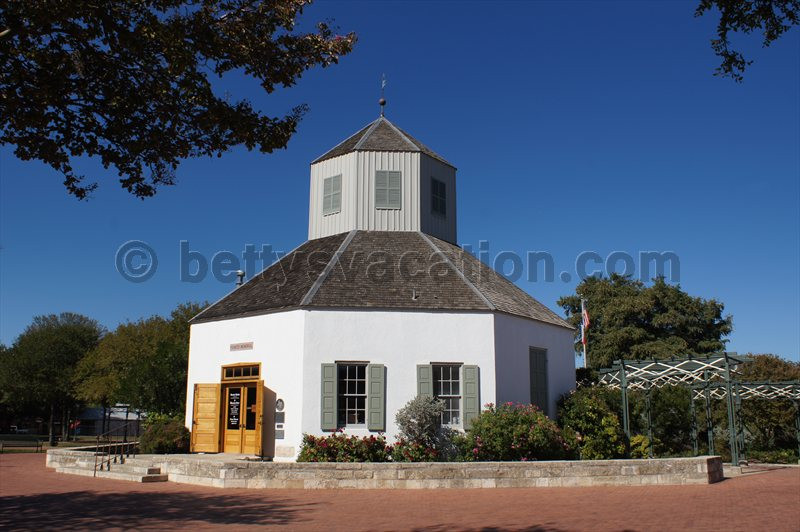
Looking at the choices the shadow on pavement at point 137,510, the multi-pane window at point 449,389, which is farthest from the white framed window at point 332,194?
the shadow on pavement at point 137,510

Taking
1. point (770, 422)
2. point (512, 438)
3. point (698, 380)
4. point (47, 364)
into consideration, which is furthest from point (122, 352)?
point (770, 422)

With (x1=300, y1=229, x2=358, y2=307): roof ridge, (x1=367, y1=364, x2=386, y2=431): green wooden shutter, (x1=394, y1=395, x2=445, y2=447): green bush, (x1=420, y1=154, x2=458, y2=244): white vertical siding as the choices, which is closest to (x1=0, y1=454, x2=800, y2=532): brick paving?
(x1=394, y1=395, x2=445, y2=447): green bush

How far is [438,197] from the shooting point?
83.2ft

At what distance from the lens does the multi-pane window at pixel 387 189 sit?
24.1 meters

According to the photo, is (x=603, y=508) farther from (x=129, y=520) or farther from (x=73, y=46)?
(x=73, y=46)

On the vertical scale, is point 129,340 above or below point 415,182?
below

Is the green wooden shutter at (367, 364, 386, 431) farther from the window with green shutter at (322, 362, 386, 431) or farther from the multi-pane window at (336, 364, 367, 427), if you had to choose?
the multi-pane window at (336, 364, 367, 427)

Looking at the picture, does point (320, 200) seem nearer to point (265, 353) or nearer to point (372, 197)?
point (372, 197)

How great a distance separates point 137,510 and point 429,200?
15793 millimetres

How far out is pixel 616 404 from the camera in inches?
886

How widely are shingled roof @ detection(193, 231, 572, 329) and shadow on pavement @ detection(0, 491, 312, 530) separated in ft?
22.9

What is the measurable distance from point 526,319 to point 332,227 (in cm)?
796

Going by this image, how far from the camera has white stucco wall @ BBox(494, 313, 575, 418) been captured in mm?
19703

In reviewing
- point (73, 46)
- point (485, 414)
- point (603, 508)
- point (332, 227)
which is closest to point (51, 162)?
point (73, 46)
